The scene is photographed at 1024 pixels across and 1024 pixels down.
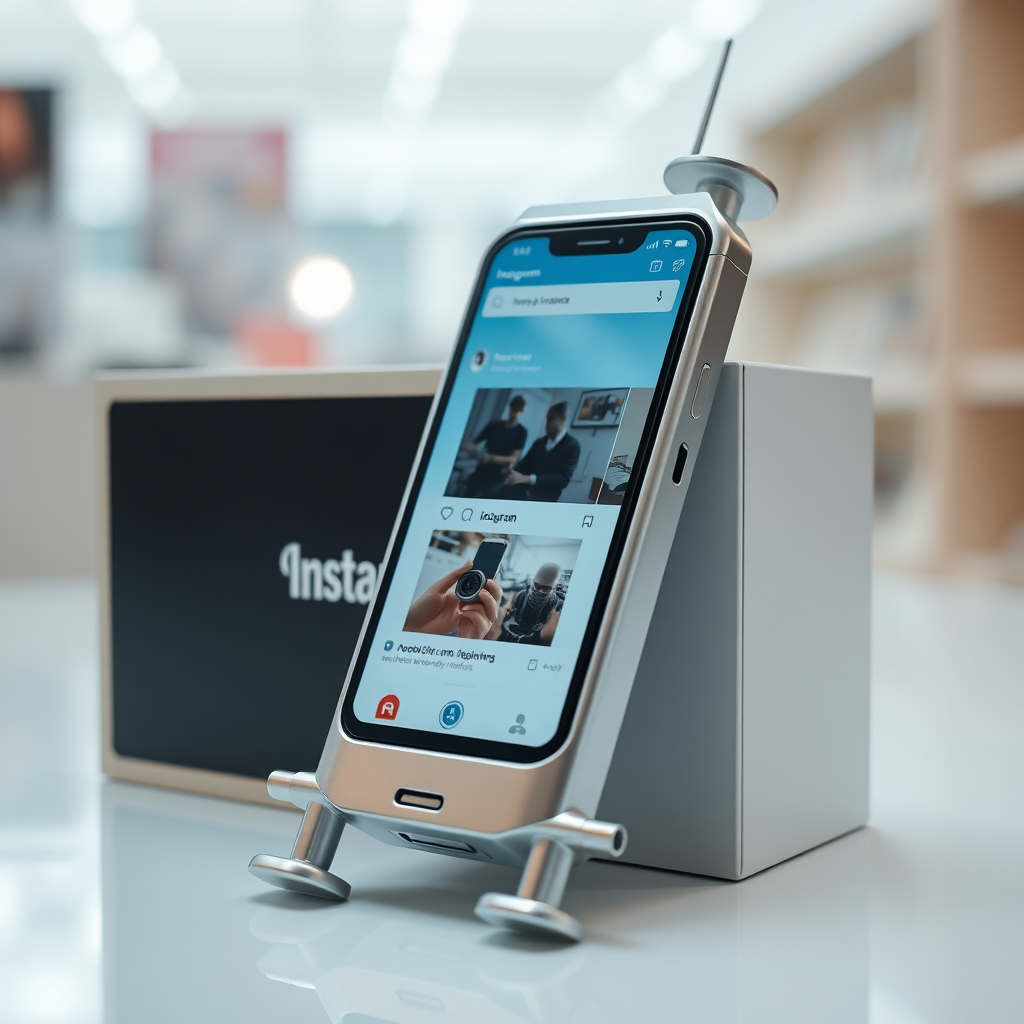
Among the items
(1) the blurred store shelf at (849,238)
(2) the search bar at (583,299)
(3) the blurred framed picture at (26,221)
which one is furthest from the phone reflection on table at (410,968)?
(3) the blurred framed picture at (26,221)

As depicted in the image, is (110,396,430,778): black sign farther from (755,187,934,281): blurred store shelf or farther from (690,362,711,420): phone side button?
(755,187,934,281): blurred store shelf

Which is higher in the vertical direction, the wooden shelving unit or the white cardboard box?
the wooden shelving unit

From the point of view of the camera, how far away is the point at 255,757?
598 mm

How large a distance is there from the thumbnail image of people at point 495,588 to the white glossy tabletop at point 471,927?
3.8 inches

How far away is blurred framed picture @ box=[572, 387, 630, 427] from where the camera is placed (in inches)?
17.7

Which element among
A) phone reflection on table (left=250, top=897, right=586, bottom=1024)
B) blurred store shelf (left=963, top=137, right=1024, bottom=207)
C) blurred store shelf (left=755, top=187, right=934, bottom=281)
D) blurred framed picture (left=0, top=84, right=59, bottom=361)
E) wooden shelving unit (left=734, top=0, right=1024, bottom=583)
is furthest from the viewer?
blurred framed picture (left=0, top=84, right=59, bottom=361)

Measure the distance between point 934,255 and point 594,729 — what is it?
1820mm

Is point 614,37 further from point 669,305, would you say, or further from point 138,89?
point 669,305

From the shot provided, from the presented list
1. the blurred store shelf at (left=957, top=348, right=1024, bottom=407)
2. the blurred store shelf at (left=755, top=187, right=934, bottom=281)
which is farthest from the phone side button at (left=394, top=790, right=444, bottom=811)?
the blurred store shelf at (left=755, top=187, right=934, bottom=281)

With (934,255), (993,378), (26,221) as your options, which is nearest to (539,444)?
(993,378)

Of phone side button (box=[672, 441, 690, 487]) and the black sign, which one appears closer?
phone side button (box=[672, 441, 690, 487])

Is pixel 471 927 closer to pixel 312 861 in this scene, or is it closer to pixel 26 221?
pixel 312 861

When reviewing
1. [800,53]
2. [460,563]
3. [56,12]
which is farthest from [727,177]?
[56,12]

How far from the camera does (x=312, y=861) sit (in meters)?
0.44
